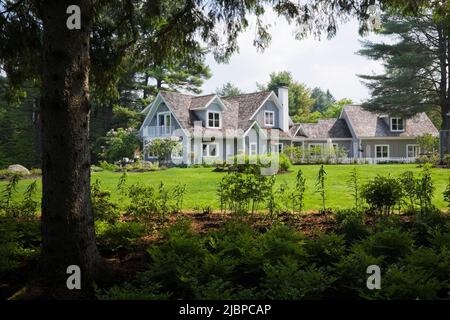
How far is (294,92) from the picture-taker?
171 ft

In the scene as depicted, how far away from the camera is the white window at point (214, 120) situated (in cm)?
3188

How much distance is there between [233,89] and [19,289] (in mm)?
69151

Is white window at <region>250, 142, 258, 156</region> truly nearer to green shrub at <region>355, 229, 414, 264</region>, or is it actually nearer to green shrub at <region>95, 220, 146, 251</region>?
green shrub at <region>95, 220, 146, 251</region>

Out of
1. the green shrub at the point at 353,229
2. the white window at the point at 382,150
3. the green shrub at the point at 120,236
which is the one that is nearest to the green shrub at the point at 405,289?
the green shrub at the point at 353,229

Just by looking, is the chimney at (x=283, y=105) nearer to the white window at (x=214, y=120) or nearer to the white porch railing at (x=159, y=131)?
the white window at (x=214, y=120)

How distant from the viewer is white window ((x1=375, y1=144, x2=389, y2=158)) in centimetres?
3662

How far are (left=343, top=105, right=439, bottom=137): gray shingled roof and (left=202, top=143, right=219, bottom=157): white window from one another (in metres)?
12.5

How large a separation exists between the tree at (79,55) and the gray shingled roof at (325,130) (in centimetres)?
2929

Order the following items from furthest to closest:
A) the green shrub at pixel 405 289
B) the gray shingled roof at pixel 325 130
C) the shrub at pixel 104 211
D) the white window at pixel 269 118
→ the gray shingled roof at pixel 325 130 → the white window at pixel 269 118 → the shrub at pixel 104 211 → the green shrub at pixel 405 289

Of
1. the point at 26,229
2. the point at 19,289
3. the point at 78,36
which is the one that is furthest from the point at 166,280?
the point at 26,229

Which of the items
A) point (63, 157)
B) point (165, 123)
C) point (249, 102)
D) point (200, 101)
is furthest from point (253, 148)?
point (63, 157)

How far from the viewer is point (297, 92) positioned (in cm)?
5250

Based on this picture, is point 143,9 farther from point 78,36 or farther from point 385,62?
point 385,62

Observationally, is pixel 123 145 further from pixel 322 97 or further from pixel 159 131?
pixel 322 97
